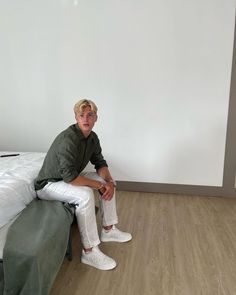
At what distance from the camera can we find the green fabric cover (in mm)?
1343

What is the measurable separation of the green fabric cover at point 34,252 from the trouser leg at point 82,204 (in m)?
0.14

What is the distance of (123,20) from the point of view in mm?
2697

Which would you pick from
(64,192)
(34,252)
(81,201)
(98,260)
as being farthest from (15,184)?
(98,260)

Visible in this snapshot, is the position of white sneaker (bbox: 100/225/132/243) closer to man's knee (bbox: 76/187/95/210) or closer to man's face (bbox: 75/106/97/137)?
man's knee (bbox: 76/187/95/210)

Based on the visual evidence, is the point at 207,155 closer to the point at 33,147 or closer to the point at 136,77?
the point at 136,77

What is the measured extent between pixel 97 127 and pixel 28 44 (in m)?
1.13

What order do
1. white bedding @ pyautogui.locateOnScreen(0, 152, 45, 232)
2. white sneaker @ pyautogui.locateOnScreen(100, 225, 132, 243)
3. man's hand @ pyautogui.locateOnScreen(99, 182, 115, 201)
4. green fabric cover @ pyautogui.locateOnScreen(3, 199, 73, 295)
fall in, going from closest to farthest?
green fabric cover @ pyautogui.locateOnScreen(3, 199, 73, 295) < white bedding @ pyautogui.locateOnScreen(0, 152, 45, 232) < man's hand @ pyautogui.locateOnScreen(99, 182, 115, 201) < white sneaker @ pyautogui.locateOnScreen(100, 225, 132, 243)

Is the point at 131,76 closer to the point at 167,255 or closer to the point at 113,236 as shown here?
the point at 113,236

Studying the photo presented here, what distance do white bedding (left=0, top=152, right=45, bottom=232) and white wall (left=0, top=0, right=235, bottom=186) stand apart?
0.85 m

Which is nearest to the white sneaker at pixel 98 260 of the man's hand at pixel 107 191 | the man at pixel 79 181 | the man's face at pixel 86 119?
the man at pixel 79 181

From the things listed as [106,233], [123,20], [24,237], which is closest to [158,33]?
[123,20]

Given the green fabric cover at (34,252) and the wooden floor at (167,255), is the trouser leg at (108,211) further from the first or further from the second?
the green fabric cover at (34,252)

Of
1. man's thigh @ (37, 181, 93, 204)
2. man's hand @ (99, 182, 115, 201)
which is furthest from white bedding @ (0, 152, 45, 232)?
man's hand @ (99, 182, 115, 201)

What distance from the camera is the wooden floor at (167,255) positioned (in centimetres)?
167
